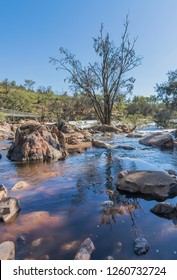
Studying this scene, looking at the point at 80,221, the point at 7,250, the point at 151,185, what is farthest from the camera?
the point at 151,185

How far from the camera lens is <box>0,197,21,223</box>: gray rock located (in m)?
3.42

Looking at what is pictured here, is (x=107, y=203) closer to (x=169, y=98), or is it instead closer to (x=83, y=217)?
(x=83, y=217)

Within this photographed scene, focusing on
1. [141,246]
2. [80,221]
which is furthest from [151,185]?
[141,246]

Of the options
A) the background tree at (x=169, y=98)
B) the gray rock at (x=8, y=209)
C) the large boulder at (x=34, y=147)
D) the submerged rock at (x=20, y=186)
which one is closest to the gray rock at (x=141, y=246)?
Result: the gray rock at (x=8, y=209)

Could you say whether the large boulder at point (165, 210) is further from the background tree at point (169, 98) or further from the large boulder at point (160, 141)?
the background tree at point (169, 98)

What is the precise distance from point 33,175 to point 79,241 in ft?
11.0

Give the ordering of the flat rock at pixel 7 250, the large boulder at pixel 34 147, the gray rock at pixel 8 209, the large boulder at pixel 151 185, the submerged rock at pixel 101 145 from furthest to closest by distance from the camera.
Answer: the submerged rock at pixel 101 145
the large boulder at pixel 34 147
the large boulder at pixel 151 185
the gray rock at pixel 8 209
the flat rock at pixel 7 250

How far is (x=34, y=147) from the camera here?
324 inches

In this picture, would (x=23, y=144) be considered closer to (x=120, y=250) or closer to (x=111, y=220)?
(x=111, y=220)

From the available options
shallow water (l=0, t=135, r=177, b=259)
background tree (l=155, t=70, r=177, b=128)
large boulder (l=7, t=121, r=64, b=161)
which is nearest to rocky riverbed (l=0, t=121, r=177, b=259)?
shallow water (l=0, t=135, r=177, b=259)

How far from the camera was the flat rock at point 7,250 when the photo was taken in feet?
8.13

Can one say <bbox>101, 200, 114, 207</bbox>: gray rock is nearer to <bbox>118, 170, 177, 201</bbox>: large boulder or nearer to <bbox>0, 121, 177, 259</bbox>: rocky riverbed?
<bbox>0, 121, 177, 259</bbox>: rocky riverbed

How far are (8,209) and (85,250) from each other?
4.74ft

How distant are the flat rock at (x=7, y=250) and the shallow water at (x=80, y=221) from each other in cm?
8
